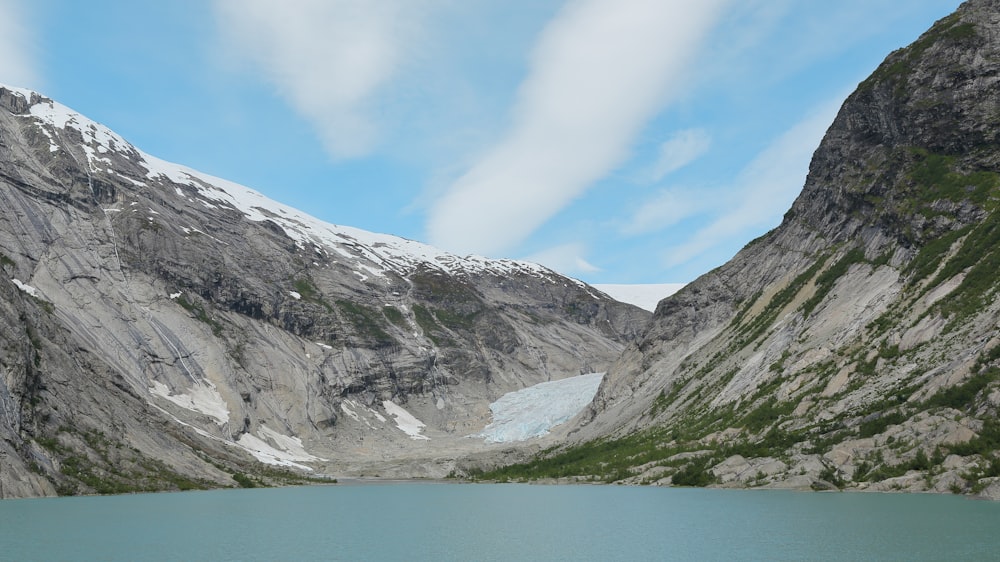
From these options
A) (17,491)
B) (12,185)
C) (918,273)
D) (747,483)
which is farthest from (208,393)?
(918,273)

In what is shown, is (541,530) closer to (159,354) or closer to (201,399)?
(201,399)

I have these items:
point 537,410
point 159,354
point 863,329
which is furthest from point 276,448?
point 863,329

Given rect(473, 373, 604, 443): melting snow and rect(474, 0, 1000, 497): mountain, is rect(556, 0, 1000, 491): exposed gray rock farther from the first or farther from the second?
rect(473, 373, 604, 443): melting snow

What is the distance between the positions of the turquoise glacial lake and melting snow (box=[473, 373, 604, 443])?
113342 mm

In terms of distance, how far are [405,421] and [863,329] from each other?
417 feet

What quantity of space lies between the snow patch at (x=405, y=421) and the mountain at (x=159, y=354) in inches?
20.7

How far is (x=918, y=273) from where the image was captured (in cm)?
7169

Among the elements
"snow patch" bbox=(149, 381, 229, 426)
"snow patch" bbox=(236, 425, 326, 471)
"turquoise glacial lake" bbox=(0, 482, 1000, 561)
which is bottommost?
"turquoise glacial lake" bbox=(0, 482, 1000, 561)

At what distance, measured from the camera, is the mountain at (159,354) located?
74.4 m

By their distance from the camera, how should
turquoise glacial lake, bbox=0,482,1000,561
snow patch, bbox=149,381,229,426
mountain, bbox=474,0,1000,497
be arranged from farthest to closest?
snow patch, bbox=149,381,229,426, mountain, bbox=474,0,1000,497, turquoise glacial lake, bbox=0,482,1000,561

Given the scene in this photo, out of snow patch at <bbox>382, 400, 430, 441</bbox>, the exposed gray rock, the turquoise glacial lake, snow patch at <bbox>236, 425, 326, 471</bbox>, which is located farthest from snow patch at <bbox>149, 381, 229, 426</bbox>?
the turquoise glacial lake

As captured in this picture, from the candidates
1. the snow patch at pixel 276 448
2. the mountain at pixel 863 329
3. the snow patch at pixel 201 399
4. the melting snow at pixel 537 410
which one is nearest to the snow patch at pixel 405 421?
the melting snow at pixel 537 410

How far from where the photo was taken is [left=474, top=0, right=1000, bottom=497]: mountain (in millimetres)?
49688

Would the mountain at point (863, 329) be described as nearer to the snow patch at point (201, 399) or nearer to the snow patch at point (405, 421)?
the snow patch at point (201, 399)
